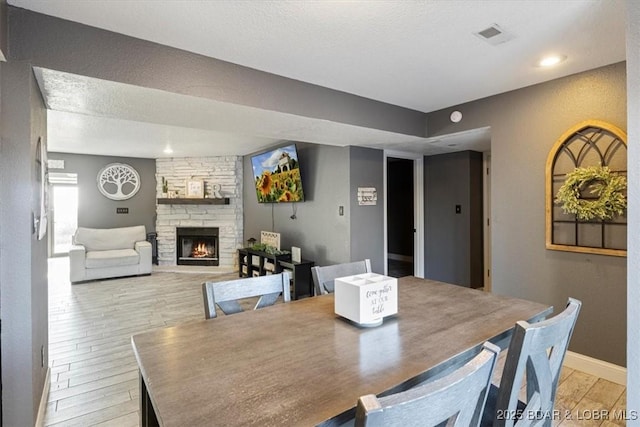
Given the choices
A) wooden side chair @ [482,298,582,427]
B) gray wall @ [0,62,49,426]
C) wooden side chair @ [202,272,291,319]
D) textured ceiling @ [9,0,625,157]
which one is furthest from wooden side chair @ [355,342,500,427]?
gray wall @ [0,62,49,426]

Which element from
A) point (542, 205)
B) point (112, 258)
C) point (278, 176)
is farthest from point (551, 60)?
point (112, 258)

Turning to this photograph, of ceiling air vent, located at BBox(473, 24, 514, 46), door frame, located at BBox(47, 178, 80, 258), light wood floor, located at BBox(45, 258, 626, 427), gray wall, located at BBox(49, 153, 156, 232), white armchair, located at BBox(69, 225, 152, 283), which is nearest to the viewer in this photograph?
ceiling air vent, located at BBox(473, 24, 514, 46)

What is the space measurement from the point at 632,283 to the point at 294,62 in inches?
90.4

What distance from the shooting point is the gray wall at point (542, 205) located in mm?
2404

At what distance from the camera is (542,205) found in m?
2.78

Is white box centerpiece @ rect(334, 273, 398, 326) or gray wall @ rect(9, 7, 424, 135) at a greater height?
gray wall @ rect(9, 7, 424, 135)

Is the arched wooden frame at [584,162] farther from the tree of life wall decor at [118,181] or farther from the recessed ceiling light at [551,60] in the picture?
the tree of life wall decor at [118,181]

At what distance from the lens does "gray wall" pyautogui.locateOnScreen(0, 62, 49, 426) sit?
1675 mm

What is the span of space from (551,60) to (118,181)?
764cm

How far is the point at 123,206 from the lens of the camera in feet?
23.2

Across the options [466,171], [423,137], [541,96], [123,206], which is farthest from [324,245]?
[123,206]

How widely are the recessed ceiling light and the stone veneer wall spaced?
5431 mm

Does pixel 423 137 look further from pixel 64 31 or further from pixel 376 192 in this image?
pixel 64 31

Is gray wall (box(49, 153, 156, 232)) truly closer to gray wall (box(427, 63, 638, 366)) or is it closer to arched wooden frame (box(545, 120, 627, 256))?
gray wall (box(427, 63, 638, 366))
